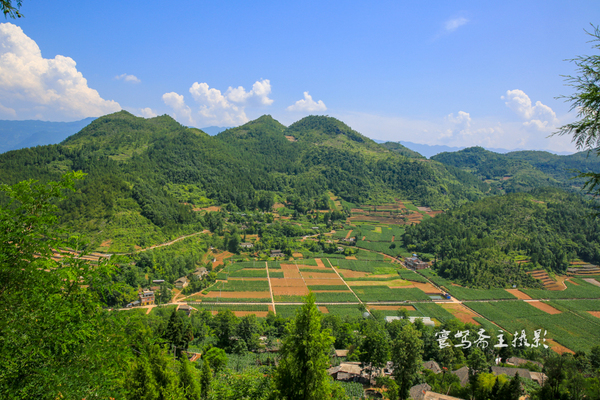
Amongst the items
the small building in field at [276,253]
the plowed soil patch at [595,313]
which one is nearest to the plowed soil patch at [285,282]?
the small building in field at [276,253]

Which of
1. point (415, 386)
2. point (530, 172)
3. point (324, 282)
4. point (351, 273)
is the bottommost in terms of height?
point (415, 386)

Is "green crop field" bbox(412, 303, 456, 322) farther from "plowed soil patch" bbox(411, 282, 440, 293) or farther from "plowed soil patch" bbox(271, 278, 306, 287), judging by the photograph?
"plowed soil patch" bbox(271, 278, 306, 287)

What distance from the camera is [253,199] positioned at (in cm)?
10044

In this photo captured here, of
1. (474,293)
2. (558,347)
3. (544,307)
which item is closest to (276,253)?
(474,293)

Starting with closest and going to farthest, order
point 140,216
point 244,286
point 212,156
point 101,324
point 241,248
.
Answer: point 101,324 → point 244,286 → point 140,216 → point 241,248 → point 212,156

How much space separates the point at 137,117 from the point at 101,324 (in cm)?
15830

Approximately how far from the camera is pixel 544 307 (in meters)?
47.9

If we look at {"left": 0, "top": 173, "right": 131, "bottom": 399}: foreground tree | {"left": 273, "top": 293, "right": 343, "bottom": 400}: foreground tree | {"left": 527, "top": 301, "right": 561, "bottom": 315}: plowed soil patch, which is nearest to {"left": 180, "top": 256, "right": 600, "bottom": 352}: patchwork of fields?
{"left": 527, "top": 301, "right": 561, "bottom": 315}: plowed soil patch

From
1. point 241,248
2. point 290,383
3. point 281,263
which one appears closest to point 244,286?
point 281,263

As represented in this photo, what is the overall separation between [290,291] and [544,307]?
133 ft

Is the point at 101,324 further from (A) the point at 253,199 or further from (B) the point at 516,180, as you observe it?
(B) the point at 516,180

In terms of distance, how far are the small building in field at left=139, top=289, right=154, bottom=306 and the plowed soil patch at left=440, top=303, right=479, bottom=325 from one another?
45383 millimetres

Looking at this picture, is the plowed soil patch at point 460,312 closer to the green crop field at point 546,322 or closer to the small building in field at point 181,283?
the green crop field at point 546,322

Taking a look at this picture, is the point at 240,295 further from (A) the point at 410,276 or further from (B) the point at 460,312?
(B) the point at 460,312
